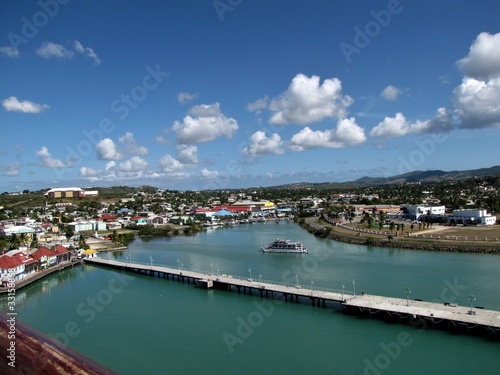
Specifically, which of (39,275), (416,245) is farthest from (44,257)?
(416,245)

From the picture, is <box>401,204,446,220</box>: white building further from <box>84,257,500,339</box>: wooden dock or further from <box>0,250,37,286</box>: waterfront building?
<box>0,250,37,286</box>: waterfront building

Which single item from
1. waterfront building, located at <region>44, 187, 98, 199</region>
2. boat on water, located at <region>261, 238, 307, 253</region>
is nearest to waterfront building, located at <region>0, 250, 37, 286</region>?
boat on water, located at <region>261, 238, 307, 253</region>

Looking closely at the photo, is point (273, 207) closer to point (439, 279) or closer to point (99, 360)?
point (439, 279)

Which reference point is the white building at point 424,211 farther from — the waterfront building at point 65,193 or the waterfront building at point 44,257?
the waterfront building at point 65,193

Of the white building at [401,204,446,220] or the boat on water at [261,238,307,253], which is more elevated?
the white building at [401,204,446,220]

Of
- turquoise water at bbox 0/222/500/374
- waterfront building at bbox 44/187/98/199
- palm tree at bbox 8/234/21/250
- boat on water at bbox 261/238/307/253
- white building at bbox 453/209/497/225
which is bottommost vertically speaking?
turquoise water at bbox 0/222/500/374

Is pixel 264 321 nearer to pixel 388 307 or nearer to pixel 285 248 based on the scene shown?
pixel 388 307

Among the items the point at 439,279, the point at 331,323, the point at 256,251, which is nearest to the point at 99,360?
the point at 331,323
